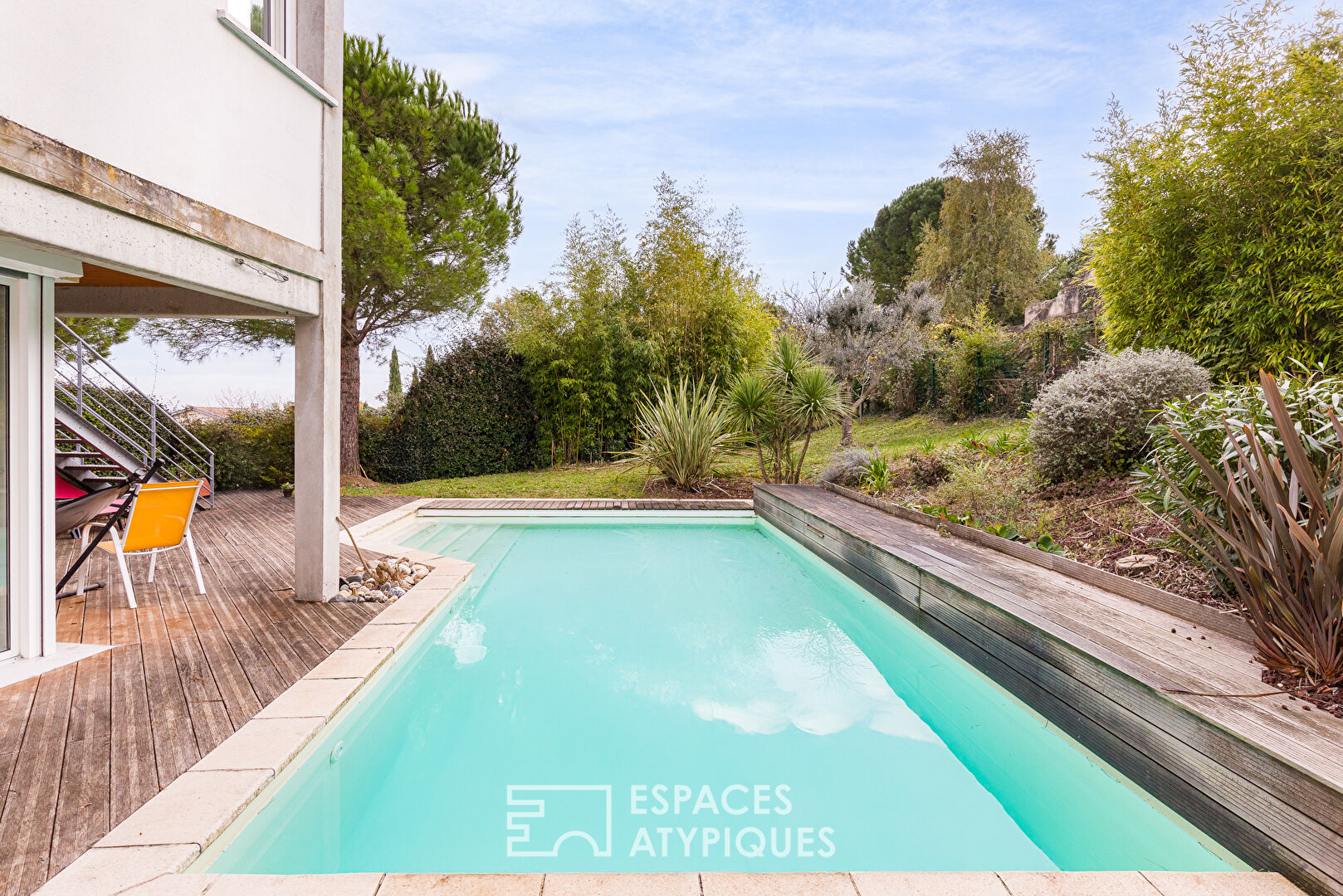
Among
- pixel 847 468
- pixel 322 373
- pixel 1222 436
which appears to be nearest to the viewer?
pixel 1222 436

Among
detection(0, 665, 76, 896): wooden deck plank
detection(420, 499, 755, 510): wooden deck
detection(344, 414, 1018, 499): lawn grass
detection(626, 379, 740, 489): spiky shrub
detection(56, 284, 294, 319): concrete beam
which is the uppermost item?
detection(56, 284, 294, 319): concrete beam

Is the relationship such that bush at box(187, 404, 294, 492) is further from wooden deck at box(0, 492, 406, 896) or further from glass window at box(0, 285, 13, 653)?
glass window at box(0, 285, 13, 653)

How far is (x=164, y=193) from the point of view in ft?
9.11

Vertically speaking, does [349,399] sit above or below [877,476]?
above

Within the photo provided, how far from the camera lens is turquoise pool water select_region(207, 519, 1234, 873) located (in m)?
2.00

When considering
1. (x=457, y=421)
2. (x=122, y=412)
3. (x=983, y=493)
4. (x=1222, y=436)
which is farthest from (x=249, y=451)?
(x=1222, y=436)

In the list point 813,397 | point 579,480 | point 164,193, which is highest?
point 164,193

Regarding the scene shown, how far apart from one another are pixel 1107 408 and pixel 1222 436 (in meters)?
1.77

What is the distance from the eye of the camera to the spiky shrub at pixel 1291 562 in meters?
2.07

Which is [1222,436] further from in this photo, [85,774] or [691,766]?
[85,774]

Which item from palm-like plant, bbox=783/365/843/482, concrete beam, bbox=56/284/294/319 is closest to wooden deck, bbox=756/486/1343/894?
palm-like plant, bbox=783/365/843/482

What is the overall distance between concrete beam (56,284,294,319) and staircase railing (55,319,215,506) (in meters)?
2.86

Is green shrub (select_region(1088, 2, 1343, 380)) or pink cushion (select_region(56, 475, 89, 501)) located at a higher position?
green shrub (select_region(1088, 2, 1343, 380))

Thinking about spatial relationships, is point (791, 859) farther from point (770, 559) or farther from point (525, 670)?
point (770, 559)
